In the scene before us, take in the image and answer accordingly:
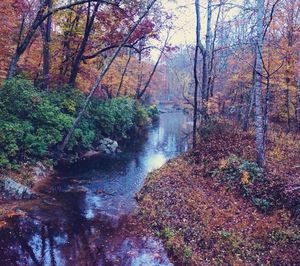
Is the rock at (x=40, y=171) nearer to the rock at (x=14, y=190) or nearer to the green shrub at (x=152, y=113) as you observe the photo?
the rock at (x=14, y=190)

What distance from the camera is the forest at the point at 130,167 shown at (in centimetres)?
905

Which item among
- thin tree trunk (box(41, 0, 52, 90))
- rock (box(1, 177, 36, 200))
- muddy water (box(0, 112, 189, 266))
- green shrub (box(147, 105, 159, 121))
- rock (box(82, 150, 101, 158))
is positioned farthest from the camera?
green shrub (box(147, 105, 159, 121))

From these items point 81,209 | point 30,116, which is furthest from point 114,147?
point 81,209

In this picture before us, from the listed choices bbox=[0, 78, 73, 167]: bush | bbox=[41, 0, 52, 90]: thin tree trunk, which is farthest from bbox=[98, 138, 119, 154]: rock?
bbox=[41, 0, 52, 90]: thin tree trunk

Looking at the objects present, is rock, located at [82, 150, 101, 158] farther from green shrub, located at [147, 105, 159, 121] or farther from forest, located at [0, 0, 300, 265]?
green shrub, located at [147, 105, 159, 121]

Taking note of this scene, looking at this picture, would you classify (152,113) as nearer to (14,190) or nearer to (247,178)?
(14,190)

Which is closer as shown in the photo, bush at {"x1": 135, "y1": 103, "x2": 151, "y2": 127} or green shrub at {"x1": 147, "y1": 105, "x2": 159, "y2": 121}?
bush at {"x1": 135, "y1": 103, "x2": 151, "y2": 127}

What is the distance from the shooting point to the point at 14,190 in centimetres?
1252

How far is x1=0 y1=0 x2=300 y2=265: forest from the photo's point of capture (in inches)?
356

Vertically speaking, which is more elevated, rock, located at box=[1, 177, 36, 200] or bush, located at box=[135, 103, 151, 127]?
bush, located at box=[135, 103, 151, 127]

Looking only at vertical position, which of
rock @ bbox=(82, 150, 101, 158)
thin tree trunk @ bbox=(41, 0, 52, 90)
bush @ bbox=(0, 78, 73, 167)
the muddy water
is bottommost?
the muddy water

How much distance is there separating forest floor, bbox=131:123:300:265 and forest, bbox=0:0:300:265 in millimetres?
43

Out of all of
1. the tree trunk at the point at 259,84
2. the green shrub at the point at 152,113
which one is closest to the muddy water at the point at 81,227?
the tree trunk at the point at 259,84

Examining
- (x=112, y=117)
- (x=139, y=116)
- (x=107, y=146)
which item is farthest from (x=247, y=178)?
Result: (x=139, y=116)
